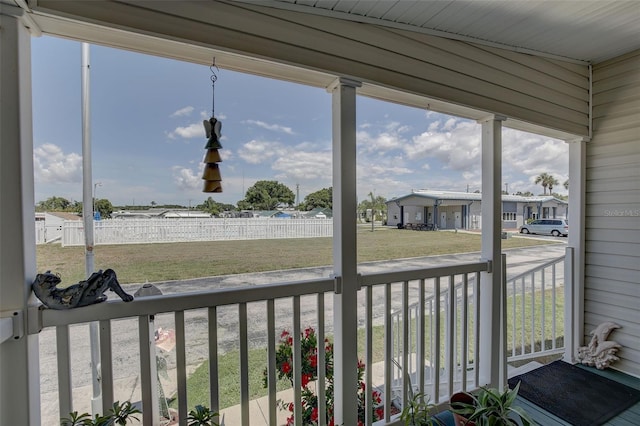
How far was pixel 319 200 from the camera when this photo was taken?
5.21 feet

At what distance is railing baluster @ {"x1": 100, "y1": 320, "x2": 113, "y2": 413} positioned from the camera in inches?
46.1

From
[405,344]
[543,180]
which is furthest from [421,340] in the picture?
[543,180]

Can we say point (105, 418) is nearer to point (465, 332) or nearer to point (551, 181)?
point (465, 332)

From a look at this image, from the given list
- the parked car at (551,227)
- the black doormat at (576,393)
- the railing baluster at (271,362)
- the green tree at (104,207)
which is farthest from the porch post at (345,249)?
the parked car at (551,227)

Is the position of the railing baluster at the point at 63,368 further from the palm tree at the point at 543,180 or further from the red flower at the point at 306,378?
the palm tree at the point at 543,180

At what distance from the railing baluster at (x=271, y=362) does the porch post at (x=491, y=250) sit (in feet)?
5.01

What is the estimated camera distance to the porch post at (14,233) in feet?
3.28

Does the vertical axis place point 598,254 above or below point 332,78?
below

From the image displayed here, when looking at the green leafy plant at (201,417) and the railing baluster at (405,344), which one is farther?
the railing baluster at (405,344)

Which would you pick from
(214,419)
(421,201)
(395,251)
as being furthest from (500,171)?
(214,419)

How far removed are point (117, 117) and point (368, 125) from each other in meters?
1.26

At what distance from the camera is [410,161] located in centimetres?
191

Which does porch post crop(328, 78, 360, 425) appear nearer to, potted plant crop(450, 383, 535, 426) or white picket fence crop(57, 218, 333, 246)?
white picket fence crop(57, 218, 333, 246)

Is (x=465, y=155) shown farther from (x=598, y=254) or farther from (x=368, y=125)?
(x=598, y=254)
